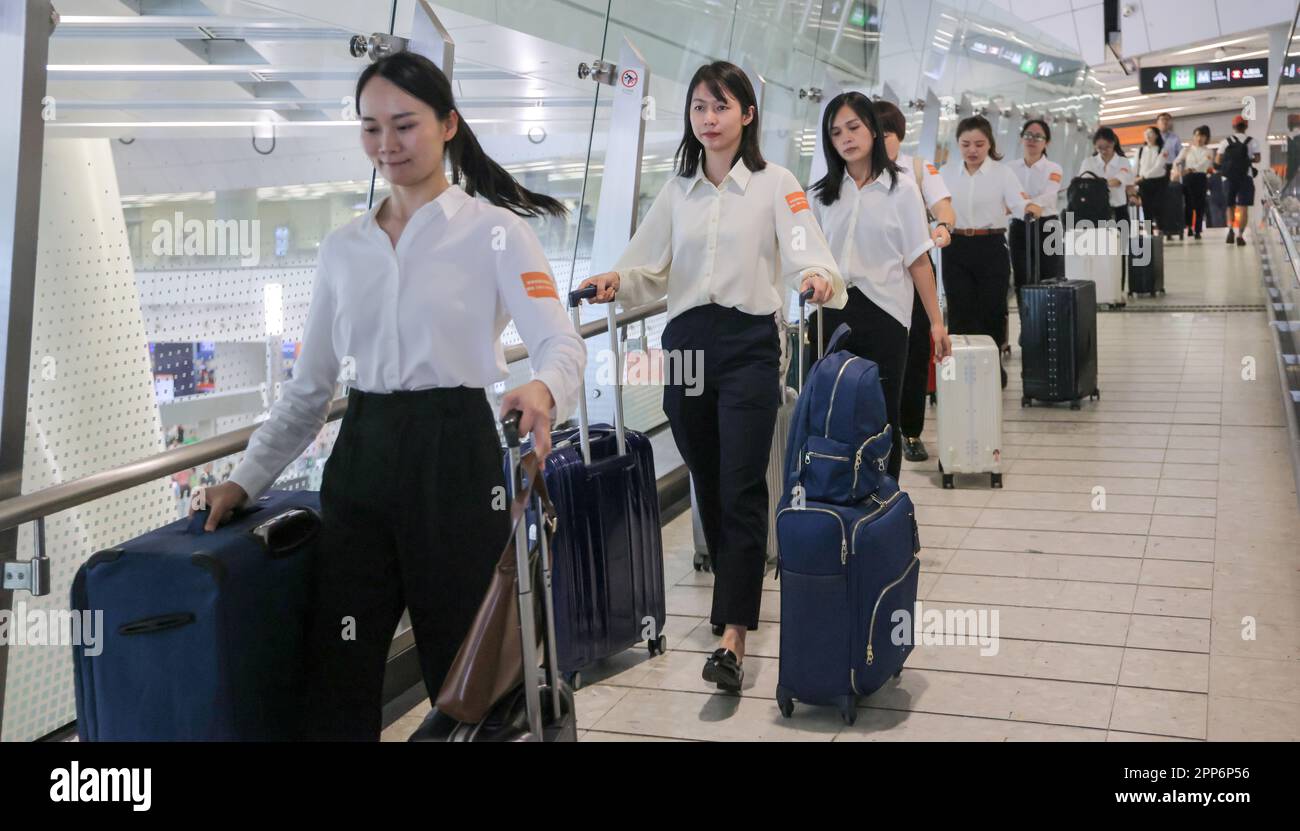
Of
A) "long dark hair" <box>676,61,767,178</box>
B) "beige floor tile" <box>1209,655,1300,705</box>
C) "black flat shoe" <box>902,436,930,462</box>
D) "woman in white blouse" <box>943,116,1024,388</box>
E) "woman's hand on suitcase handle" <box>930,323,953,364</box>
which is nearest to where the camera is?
"beige floor tile" <box>1209,655,1300,705</box>

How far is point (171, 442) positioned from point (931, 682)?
7.37ft

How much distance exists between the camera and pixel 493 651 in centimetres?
198

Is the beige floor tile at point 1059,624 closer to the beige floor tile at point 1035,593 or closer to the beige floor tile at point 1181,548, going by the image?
the beige floor tile at point 1035,593

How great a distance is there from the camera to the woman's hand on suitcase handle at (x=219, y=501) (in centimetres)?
225

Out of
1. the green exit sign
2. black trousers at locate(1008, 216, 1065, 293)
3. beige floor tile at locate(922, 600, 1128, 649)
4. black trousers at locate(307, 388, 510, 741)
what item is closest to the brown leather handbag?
black trousers at locate(307, 388, 510, 741)

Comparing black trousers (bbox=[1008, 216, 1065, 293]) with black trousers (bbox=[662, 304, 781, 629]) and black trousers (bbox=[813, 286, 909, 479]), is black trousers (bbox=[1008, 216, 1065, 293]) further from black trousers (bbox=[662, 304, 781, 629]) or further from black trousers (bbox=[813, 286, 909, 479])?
black trousers (bbox=[662, 304, 781, 629])

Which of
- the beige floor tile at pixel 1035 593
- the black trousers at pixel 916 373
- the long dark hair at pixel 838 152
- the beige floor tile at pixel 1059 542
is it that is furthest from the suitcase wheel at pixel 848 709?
the black trousers at pixel 916 373

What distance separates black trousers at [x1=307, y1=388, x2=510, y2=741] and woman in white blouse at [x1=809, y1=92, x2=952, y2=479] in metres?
2.89

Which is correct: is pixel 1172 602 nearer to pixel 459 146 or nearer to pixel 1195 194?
pixel 459 146

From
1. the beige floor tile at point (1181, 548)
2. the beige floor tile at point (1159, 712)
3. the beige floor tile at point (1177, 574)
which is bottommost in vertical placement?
the beige floor tile at point (1159, 712)

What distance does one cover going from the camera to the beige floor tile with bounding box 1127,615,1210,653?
12.7ft

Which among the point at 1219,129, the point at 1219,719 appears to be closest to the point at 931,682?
the point at 1219,719

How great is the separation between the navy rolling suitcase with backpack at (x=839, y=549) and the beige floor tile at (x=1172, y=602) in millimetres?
1228
